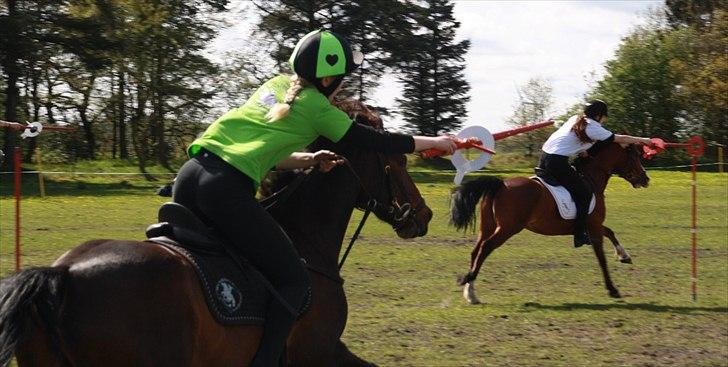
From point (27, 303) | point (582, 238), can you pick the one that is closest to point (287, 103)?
point (27, 303)

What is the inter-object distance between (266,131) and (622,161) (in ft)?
32.3

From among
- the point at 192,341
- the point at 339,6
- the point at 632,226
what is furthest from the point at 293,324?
the point at 339,6

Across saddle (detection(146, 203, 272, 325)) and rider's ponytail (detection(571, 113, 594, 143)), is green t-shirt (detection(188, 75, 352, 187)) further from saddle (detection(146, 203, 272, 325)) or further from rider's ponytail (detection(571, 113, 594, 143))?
rider's ponytail (detection(571, 113, 594, 143))

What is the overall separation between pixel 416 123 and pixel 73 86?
24947mm

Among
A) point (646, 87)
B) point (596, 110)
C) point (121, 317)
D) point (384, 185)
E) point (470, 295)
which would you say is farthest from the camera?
point (646, 87)

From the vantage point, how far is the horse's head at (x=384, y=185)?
19.8 ft

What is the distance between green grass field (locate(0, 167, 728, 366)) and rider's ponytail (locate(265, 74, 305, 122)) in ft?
13.9

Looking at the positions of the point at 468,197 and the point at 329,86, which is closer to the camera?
the point at 329,86

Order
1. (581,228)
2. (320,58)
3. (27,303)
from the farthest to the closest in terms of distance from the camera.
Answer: (581,228) < (320,58) < (27,303)

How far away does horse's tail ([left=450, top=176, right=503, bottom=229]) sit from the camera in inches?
502

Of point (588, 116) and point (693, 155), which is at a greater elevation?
point (588, 116)

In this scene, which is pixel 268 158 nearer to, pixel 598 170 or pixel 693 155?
pixel 693 155

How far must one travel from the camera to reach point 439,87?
63500 mm

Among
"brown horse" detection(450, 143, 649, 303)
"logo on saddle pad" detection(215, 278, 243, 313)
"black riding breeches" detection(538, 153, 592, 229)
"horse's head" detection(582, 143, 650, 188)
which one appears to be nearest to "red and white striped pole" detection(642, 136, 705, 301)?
"horse's head" detection(582, 143, 650, 188)
